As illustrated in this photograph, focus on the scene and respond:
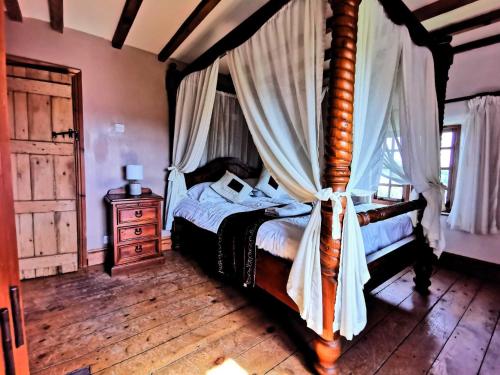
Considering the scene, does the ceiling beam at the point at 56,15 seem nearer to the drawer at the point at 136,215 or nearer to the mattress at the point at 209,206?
the drawer at the point at 136,215

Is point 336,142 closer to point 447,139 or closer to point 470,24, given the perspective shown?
point 470,24

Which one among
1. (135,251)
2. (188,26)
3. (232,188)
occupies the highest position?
(188,26)

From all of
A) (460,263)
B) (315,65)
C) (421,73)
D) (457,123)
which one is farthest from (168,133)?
(460,263)

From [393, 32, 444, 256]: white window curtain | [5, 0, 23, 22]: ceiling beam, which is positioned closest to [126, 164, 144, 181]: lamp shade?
[5, 0, 23, 22]: ceiling beam

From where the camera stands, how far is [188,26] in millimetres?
2551

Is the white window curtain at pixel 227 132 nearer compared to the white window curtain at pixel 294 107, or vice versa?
the white window curtain at pixel 294 107

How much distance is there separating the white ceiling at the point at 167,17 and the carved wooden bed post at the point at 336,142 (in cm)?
116

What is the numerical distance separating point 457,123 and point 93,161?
4600 millimetres

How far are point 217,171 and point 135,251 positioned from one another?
5.31 feet

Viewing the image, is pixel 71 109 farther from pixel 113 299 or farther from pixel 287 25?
pixel 287 25

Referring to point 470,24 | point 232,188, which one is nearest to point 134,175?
point 232,188

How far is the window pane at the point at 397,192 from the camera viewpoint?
146 inches

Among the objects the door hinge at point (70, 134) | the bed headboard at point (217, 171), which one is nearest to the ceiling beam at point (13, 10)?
the door hinge at point (70, 134)

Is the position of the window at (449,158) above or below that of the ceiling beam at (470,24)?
below
